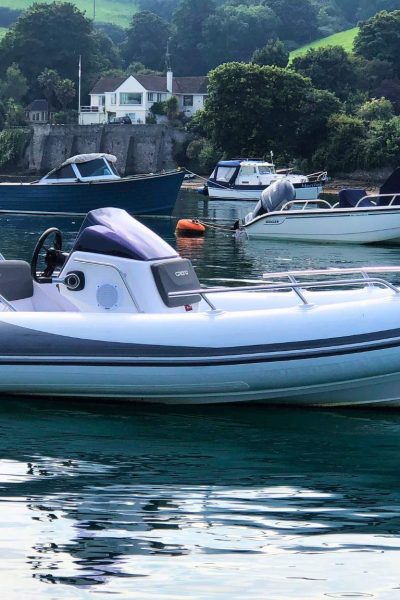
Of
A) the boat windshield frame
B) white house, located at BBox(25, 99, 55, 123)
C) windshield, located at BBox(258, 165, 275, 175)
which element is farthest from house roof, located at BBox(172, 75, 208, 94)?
the boat windshield frame

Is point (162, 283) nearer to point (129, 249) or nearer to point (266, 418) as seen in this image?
point (129, 249)

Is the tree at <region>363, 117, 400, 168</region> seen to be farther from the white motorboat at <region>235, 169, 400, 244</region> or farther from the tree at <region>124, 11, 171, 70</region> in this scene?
the tree at <region>124, 11, 171, 70</region>

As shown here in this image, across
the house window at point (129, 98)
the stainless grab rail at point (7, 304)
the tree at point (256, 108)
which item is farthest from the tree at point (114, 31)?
the stainless grab rail at point (7, 304)

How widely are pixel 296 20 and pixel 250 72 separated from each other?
70916 mm

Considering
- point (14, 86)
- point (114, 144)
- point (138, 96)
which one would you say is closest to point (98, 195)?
point (114, 144)

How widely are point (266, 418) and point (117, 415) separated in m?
1.26

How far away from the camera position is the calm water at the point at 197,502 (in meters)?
7.05

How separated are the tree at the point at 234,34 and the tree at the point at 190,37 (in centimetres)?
115

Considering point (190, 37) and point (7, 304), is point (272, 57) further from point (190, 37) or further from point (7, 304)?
point (7, 304)

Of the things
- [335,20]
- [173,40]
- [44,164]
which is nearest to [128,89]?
[44,164]

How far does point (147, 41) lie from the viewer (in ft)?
473

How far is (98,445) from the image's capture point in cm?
995

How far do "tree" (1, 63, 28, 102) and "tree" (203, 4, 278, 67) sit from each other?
88.3 feet

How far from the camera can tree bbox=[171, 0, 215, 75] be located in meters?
137
